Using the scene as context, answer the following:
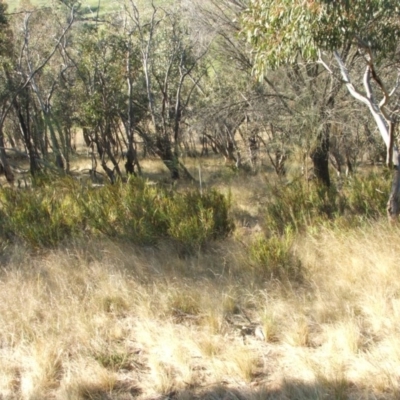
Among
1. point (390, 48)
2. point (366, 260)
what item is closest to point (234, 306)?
point (366, 260)

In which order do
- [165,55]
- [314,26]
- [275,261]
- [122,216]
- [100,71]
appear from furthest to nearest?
[165,55], [100,71], [122,216], [275,261], [314,26]

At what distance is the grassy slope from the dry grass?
0.04ft

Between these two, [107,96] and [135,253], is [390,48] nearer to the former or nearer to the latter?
[135,253]

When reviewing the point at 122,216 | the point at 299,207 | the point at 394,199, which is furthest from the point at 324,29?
the point at 122,216

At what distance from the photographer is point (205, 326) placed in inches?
155

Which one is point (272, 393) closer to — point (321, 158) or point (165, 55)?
point (321, 158)

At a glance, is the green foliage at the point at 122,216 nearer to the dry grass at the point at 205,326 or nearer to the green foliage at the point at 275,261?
the dry grass at the point at 205,326

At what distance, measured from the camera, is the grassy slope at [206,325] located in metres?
3.25

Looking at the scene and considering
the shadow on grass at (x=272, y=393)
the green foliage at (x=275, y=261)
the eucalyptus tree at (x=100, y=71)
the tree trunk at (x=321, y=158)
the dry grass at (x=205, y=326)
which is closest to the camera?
the shadow on grass at (x=272, y=393)

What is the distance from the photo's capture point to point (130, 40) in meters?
A: 12.7

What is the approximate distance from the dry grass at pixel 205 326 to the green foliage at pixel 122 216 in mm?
765

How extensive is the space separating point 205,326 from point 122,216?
3.09 m

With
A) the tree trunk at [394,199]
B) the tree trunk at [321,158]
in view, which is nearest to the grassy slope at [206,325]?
the tree trunk at [394,199]

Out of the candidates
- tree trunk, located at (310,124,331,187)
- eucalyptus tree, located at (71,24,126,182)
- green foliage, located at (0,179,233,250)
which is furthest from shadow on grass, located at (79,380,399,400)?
eucalyptus tree, located at (71,24,126,182)
